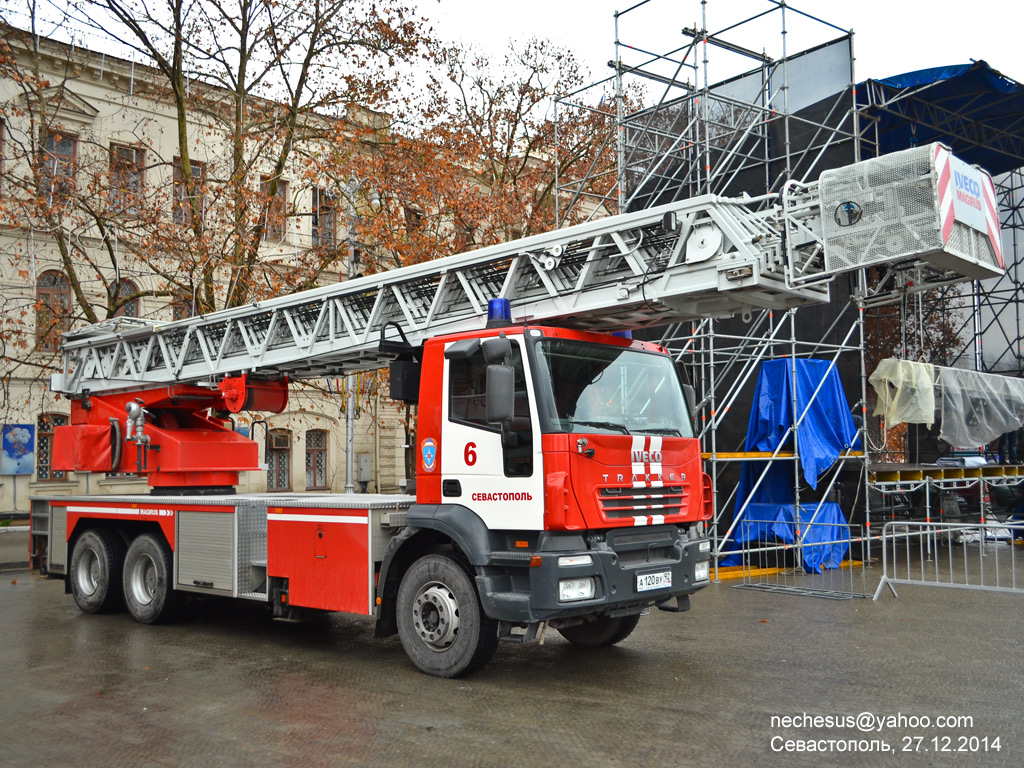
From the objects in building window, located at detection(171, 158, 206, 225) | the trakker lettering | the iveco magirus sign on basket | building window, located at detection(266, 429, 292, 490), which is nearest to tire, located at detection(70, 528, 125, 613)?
the trakker lettering

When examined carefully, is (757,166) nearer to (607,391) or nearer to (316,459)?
(607,391)

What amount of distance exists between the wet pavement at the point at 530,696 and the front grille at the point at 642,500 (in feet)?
4.28

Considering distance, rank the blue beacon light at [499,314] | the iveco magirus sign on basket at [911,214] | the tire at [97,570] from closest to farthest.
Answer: the iveco magirus sign on basket at [911,214] → the blue beacon light at [499,314] → the tire at [97,570]

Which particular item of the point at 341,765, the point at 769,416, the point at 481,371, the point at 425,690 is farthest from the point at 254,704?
the point at 769,416

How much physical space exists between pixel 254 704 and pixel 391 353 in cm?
331

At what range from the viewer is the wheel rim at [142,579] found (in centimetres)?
1022

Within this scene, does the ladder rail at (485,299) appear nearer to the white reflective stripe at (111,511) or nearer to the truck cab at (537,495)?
the truck cab at (537,495)

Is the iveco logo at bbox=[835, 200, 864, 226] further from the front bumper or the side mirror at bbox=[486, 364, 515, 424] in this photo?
the front bumper

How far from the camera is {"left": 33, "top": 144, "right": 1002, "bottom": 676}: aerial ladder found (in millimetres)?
6508

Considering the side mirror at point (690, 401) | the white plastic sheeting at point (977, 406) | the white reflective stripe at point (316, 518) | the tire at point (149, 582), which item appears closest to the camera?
the white reflective stripe at point (316, 518)

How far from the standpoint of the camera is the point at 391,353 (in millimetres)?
8656

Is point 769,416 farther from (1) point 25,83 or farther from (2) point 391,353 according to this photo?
(1) point 25,83

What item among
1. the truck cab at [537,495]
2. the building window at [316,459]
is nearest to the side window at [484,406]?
the truck cab at [537,495]

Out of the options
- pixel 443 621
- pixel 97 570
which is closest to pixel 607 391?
pixel 443 621
